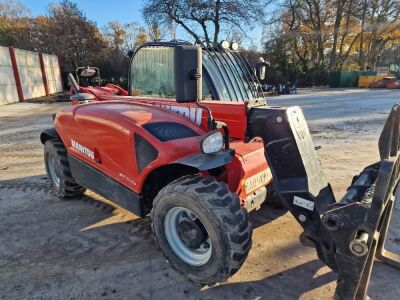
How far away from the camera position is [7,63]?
65.6 feet

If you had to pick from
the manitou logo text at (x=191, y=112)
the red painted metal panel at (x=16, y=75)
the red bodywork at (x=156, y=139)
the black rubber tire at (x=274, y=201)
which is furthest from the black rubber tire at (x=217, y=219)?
the red painted metal panel at (x=16, y=75)

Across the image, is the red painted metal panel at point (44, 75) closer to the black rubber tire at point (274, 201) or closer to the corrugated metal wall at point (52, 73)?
the corrugated metal wall at point (52, 73)

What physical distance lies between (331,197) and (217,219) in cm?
95

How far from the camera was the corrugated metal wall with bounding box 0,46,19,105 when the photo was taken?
62.0 feet

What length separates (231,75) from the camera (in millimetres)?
3592

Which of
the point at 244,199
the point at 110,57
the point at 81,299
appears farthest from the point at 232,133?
the point at 110,57

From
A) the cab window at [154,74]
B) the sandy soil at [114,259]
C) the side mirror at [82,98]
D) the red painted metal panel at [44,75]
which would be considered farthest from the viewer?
the red painted metal panel at [44,75]

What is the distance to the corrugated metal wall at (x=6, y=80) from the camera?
18906 mm

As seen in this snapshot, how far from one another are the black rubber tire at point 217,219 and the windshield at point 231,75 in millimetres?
1183

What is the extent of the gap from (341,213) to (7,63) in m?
22.4

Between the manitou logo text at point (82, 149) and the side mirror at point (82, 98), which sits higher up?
the side mirror at point (82, 98)

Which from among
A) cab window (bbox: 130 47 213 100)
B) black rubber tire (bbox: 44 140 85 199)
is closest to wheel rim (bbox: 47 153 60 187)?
black rubber tire (bbox: 44 140 85 199)

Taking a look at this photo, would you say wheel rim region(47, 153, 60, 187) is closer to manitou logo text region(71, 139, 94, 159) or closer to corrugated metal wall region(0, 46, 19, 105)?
manitou logo text region(71, 139, 94, 159)

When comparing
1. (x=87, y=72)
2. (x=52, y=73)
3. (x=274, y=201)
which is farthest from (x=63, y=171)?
(x=52, y=73)
